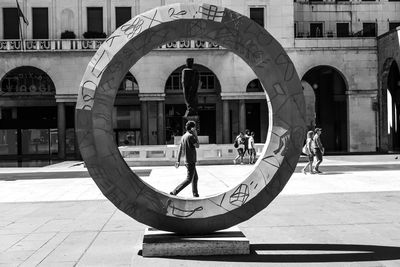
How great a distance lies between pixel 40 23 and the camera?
39.7 metres

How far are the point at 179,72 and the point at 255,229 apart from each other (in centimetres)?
3409

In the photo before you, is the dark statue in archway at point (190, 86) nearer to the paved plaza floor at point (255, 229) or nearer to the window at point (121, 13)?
the paved plaza floor at point (255, 229)

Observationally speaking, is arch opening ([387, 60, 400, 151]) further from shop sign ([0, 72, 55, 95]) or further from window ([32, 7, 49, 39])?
shop sign ([0, 72, 55, 95])

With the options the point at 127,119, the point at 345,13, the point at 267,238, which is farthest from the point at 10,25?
the point at 267,238

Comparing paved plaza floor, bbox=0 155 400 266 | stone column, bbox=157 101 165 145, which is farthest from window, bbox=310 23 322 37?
paved plaza floor, bbox=0 155 400 266

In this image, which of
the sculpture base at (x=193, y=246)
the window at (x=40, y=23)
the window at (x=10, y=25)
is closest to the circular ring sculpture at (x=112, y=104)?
the sculpture base at (x=193, y=246)

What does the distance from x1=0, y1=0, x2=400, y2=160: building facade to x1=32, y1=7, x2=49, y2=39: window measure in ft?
0.24

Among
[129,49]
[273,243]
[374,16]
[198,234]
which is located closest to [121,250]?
[198,234]

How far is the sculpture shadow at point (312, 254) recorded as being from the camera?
26.0 ft

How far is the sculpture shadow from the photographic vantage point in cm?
793

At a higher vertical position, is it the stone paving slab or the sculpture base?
the sculpture base

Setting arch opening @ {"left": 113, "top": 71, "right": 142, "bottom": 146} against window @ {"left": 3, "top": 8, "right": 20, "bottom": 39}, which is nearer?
window @ {"left": 3, "top": 8, "right": 20, "bottom": 39}

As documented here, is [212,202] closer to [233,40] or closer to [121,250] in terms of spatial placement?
[121,250]

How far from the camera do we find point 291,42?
40188 millimetres
